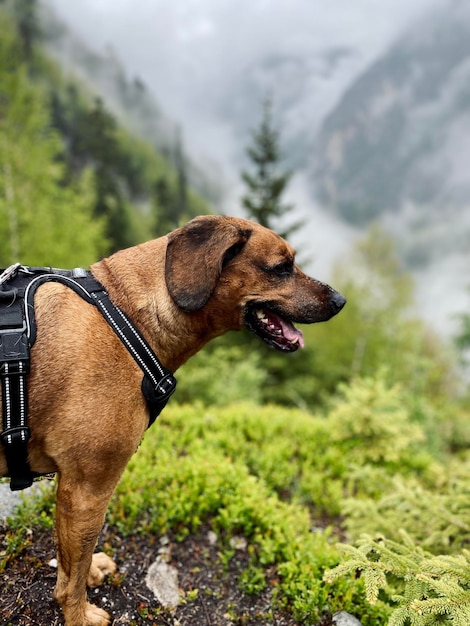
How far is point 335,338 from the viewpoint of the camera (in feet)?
104

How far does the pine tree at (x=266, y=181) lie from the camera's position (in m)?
21.1

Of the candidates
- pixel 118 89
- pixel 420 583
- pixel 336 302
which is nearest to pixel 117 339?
pixel 336 302

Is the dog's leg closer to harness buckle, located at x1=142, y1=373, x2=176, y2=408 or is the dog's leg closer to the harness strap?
the harness strap

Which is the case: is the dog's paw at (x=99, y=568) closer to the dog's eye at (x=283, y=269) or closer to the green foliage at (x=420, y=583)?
the green foliage at (x=420, y=583)

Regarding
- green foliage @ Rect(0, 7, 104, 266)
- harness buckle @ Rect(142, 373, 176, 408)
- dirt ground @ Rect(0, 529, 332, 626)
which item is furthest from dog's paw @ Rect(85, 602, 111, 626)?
green foliage @ Rect(0, 7, 104, 266)

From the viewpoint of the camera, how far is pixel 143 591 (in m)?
3.41

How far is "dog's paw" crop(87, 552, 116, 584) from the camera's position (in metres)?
3.24

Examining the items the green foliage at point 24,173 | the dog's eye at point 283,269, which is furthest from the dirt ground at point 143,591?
the green foliage at point 24,173

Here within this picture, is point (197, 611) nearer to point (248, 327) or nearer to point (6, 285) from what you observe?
point (248, 327)

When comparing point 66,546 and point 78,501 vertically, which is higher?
point 78,501

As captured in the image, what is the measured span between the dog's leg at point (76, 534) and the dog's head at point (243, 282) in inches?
46.5

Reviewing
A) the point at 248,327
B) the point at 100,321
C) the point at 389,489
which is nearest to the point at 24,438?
the point at 100,321

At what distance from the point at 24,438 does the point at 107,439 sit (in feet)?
1.36

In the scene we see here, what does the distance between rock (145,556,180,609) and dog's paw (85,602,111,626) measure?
21.6 inches
